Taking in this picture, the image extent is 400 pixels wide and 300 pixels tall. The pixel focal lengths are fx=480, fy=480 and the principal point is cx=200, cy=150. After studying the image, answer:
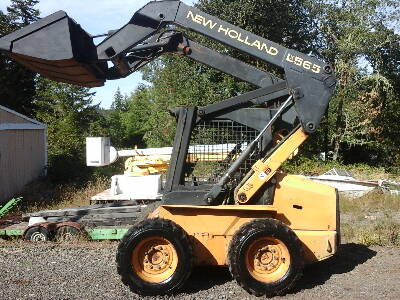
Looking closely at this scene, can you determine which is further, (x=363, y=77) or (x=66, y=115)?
(x=66, y=115)

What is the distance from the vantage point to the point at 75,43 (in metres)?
5.86

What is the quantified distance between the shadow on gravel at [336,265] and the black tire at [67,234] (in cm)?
436

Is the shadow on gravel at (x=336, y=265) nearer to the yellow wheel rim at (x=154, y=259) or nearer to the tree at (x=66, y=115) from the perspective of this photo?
the yellow wheel rim at (x=154, y=259)

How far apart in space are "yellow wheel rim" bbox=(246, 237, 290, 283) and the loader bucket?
10.4ft

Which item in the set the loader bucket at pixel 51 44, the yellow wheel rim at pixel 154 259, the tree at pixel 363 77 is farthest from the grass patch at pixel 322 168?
the loader bucket at pixel 51 44

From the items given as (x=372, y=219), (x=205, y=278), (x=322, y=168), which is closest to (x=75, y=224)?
(x=205, y=278)

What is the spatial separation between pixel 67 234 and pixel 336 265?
493 cm

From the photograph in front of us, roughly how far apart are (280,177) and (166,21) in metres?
2.55

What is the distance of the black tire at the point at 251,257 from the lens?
5676 millimetres

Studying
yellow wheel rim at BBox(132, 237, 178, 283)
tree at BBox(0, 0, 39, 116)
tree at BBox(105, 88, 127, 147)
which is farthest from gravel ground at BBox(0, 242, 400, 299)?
tree at BBox(105, 88, 127, 147)

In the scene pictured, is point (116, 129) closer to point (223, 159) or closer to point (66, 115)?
point (66, 115)

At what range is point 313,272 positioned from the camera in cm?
670

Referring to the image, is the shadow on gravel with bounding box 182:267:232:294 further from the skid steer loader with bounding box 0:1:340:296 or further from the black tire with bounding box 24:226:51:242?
the black tire with bounding box 24:226:51:242

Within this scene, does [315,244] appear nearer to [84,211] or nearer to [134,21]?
[134,21]
